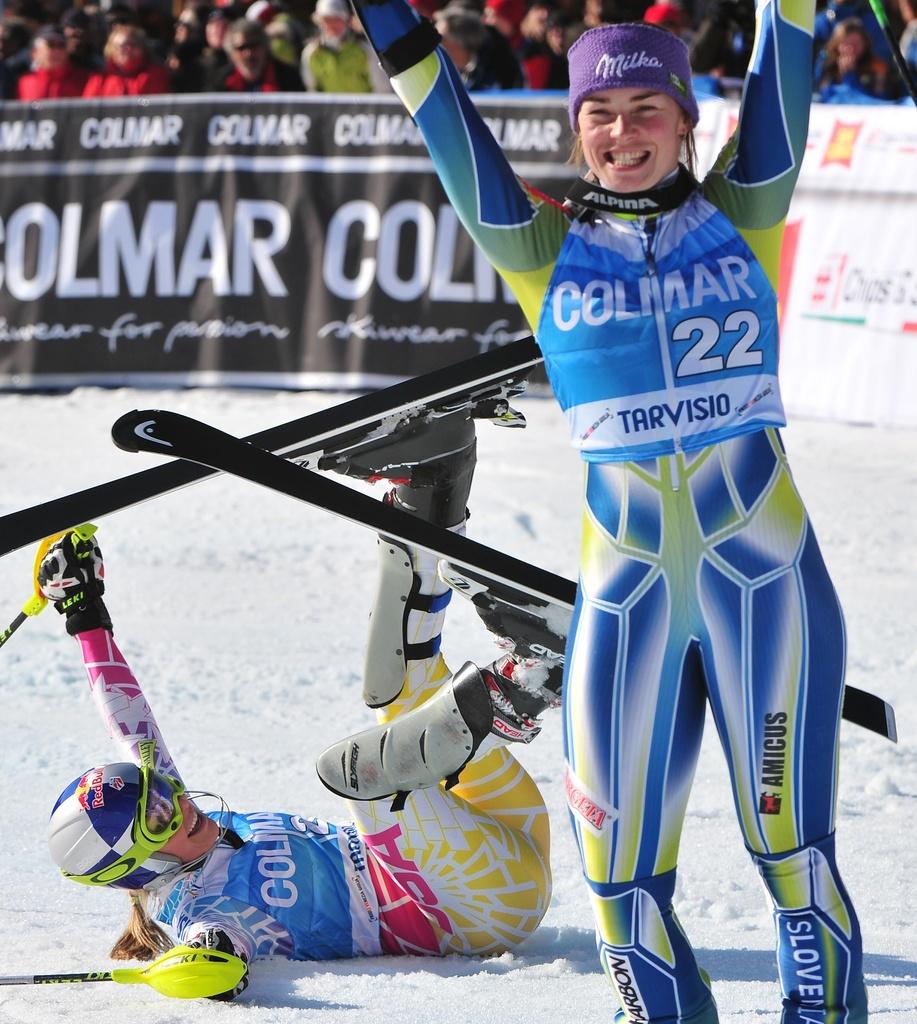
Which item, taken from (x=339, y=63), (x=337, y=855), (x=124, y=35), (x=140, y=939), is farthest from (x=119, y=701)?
(x=124, y=35)

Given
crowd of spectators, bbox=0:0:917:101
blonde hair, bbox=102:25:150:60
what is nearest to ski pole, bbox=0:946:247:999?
crowd of spectators, bbox=0:0:917:101

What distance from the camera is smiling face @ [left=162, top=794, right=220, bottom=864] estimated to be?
3.79 m

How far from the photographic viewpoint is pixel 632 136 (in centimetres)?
281

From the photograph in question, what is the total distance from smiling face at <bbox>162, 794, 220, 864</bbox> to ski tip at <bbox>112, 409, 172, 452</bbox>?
41.1 inches

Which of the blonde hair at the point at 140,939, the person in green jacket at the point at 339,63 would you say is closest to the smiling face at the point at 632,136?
the blonde hair at the point at 140,939

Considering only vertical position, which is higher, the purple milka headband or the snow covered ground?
the purple milka headband

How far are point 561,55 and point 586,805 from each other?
850cm

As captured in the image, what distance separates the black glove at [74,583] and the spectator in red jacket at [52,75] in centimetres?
764

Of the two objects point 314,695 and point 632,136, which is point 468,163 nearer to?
point 632,136

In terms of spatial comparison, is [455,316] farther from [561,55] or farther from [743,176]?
[743,176]

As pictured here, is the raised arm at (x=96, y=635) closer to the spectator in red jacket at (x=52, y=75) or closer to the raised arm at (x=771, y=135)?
the raised arm at (x=771, y=135)

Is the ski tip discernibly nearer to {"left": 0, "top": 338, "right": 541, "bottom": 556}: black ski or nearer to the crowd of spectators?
{"left": 0, "top": 338, "right": 541, "bottom": 556}: black ski

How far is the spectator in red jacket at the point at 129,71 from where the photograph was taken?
1072 centimetres

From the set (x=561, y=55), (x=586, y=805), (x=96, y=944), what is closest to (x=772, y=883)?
(x=586, y=805)
